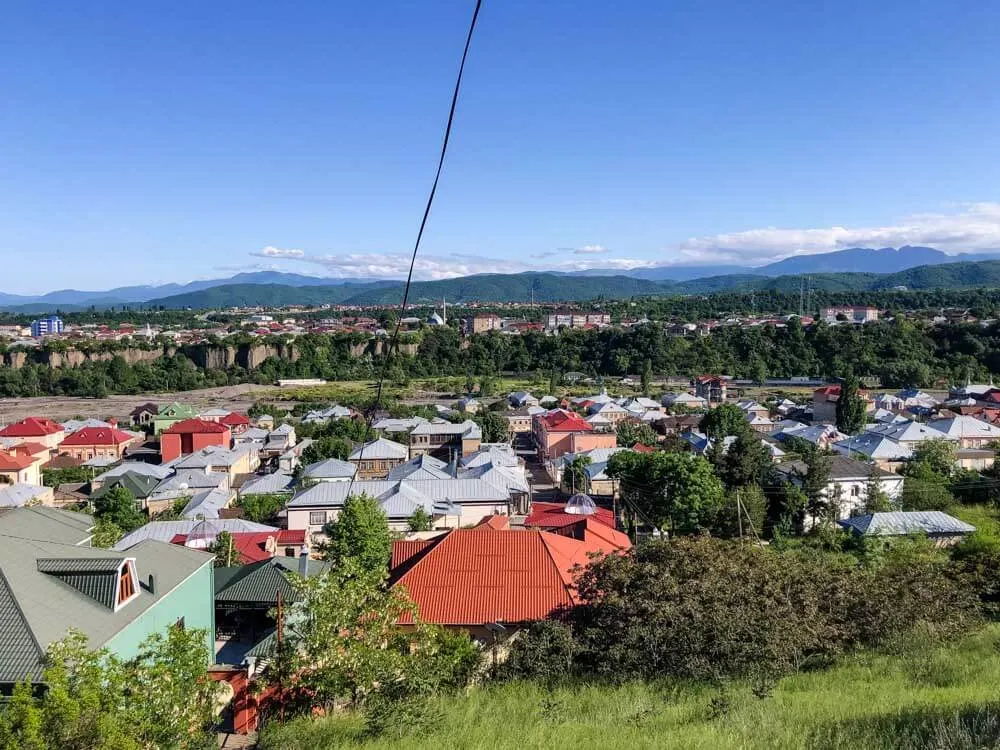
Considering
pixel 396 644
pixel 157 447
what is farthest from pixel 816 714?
pixel 157 447

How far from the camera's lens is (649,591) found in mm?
6367

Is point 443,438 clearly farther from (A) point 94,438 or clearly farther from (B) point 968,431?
(B) point 968,431

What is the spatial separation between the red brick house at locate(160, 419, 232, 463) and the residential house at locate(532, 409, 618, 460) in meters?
10.6

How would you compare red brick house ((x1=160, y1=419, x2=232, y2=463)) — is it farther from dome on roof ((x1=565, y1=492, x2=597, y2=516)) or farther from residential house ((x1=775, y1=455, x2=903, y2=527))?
residential house ((x1=775, y1=455, x2=903, y2=527))

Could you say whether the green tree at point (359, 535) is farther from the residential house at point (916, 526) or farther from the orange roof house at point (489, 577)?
the residential house at point (916, 526)

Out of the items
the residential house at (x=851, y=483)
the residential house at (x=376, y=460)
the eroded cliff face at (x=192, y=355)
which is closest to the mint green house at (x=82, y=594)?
the residential house at (x=851, y=483)

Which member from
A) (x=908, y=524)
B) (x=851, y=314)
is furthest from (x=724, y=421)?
(x=851, y=314)

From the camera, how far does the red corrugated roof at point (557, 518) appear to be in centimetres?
1402

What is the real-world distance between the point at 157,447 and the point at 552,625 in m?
24.4

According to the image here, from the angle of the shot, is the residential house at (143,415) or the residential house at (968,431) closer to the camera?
the residential house at (968,431)

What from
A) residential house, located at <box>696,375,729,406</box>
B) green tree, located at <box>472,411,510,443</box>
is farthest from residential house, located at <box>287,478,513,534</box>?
residential house, located at <box>696,375,729,406</box>

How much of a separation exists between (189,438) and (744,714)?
2359 centimetres

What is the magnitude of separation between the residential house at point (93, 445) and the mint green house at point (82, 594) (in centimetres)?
2027

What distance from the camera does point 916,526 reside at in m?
14.2
